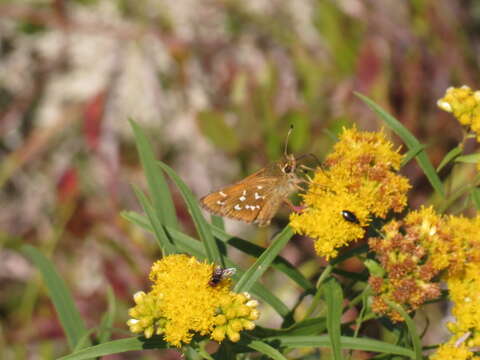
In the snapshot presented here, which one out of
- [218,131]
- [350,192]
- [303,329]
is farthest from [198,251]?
[218,131]

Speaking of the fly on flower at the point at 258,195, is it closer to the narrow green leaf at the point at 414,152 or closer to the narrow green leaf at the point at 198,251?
the narrow green leaf at the point at 198,251

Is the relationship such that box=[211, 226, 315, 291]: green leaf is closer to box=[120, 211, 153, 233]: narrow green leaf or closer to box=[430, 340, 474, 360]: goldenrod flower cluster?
→ box=[120, 211, 153, 233]: narrow green leaf

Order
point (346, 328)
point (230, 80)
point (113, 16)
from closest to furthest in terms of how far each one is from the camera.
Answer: point (346, 328), point (230, 80), point (113, 16)

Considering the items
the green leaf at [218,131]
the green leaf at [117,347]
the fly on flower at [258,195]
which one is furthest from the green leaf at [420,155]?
the green leaf at [218,131]

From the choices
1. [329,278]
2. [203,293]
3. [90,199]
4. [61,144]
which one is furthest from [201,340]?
[61,144]

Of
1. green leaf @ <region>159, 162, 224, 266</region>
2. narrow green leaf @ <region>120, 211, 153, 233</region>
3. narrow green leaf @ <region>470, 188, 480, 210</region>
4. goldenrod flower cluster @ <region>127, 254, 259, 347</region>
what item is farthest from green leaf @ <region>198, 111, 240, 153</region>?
goldenrod flower cluster @ <region>127, 254, 259, 347</region>

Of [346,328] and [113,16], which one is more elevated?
[113,16]

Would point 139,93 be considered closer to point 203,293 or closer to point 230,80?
point 230,80
